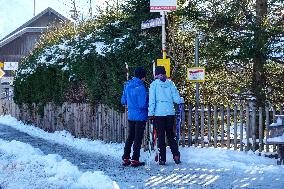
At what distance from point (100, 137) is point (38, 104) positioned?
A: 583cm

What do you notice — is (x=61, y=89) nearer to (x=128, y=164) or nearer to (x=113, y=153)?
(x=113, y=153)

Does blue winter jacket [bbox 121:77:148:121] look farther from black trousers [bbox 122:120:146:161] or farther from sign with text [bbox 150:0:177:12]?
sign with text [bbox 150:0:177:12]

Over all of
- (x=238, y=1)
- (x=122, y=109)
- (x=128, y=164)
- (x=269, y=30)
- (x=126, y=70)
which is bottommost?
(x=128, y=164)

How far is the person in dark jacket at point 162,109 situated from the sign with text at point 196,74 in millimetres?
1761

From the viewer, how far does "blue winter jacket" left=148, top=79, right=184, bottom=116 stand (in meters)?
10.1

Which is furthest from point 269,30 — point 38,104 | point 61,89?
A: point 38,104

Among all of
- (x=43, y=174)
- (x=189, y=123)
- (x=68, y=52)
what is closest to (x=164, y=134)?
(x=189, y=123)

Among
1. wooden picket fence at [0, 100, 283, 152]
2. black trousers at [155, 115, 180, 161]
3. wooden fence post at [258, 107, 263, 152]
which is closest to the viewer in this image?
black trousers at [155, 115, 180, 161]

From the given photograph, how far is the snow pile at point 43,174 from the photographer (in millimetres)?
7945

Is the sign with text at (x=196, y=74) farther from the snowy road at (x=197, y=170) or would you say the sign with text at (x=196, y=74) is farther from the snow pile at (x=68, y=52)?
the snow pile at (x=68, y=52)

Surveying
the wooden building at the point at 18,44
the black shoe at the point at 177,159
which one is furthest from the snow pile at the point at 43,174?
the wooden building at the point at 18,44

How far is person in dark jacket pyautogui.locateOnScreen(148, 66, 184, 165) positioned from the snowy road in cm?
38

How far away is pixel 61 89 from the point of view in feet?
55.2

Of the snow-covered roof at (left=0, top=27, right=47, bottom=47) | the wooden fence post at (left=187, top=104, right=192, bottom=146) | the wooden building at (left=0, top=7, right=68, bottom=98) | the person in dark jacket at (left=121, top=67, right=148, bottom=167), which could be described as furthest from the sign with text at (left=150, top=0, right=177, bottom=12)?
the snow-covered roof at (left=0, top=27, right=47, bottom=47)
